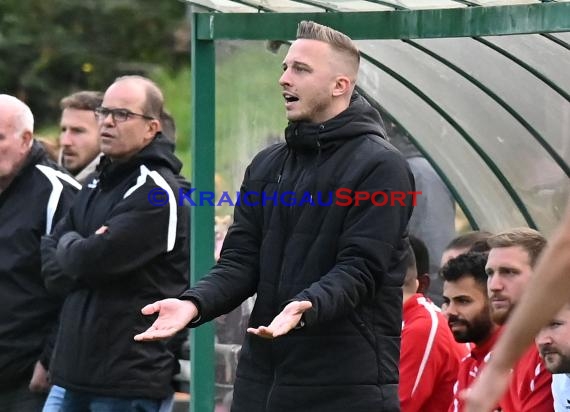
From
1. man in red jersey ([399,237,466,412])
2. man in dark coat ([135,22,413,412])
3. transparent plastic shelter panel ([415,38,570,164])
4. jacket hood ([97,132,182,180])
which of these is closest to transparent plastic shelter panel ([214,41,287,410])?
jacket hood ([97,132,182,180])

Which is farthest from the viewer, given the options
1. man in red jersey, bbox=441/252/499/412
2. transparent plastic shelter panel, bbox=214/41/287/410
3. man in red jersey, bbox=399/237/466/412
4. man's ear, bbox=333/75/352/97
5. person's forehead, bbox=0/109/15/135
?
person's forehead, bbox=0/109/15/135

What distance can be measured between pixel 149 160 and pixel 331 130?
6.49 ft

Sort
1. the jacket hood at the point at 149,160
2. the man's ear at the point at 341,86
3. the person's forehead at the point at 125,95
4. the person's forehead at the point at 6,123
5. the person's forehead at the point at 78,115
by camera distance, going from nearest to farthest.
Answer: the man's ear at the point at 341,86, the jacket hood at the point at 149,160, the person's forehead at the point at 125,95, the person's forehead at the point at 6,123, the person's forehead at the point at 78,115

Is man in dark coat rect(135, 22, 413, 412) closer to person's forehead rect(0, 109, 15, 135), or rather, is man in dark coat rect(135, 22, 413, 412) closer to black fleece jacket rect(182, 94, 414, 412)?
black fleece jacket rect(182, 94, 414, 412)

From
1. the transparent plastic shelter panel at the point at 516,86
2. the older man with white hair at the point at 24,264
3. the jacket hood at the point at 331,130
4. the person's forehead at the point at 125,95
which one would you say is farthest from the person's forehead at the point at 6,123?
Answer: the jacket hood at the point at 331,130

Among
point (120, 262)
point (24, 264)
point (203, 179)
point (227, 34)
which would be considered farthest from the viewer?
point (24, 264)

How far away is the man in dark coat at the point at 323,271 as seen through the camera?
5.25 m

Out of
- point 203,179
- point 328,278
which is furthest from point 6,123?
point 328,278

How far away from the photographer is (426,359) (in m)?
6.44

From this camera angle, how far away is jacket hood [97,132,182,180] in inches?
284

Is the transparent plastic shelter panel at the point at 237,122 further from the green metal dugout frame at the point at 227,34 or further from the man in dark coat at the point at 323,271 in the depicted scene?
the man in dark coat at the point at 323,271

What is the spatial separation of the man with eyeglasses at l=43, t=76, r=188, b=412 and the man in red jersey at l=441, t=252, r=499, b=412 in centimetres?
146

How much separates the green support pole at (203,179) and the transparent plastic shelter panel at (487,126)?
3.13 feet

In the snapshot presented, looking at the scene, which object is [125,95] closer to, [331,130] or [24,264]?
[24,264]
